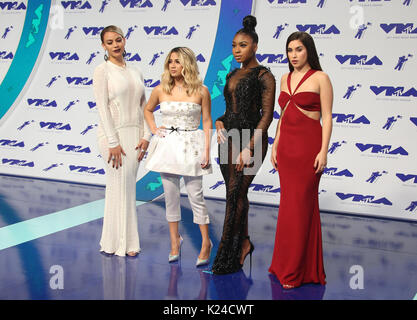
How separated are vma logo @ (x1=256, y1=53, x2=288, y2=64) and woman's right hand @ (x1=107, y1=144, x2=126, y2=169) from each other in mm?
2938

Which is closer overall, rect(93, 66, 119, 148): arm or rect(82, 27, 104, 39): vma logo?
rect(93, 66, 119, 148): arm

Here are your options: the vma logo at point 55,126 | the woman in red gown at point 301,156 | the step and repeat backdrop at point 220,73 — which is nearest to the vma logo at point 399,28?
the step and repeat backdrop at point 220,73

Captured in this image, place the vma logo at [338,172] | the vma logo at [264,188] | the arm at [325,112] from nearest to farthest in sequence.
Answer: the arm at [325,112], the vma logo at [338,172], the vma logo at [264,188]

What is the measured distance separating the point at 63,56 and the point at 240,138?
486cm

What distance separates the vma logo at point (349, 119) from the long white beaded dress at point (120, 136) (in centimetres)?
276

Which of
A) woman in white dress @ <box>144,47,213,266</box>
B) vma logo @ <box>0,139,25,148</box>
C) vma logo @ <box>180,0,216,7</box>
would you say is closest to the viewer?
woman in white dress @ <box>144,47,213,266</box>

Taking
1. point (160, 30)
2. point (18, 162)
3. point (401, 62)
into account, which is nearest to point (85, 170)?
point (18, 162)

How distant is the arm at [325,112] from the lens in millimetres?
3461

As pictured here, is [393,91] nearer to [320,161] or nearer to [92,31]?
[320,161]

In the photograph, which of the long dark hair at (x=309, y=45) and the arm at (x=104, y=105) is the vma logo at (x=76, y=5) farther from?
the long dark hair at (x=309, y=45)

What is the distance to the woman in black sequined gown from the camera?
3.65 meters

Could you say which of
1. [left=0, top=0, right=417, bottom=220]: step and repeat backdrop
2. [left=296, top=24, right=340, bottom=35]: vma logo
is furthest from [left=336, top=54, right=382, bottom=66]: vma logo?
[left=296, top=24, right=340, bottom=35]: vma logo

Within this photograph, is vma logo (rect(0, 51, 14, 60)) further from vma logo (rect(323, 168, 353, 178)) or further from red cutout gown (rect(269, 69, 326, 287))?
red cutout gown (rect(269, 69, 326, 287))
